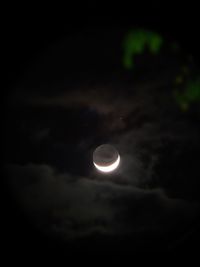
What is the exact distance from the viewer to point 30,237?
108 inches

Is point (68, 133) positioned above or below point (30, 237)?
above

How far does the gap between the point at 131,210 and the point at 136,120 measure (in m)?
2.77

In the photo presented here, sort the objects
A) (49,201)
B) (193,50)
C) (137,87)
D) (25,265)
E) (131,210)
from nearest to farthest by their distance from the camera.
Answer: (193,50) → (25,265) → (49,201) → (131,210) → (137,87)

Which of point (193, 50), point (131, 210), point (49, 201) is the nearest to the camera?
point (193, 50)

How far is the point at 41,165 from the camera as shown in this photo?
6.75 meters

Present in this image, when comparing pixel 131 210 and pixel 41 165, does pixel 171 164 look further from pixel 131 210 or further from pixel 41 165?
pixel 41 165

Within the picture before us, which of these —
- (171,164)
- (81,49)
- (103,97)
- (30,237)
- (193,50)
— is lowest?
(30,237)

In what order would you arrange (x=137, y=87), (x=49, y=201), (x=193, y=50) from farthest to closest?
(x=137, y=87) → (x=49, y=201) → (x=193, y=50)

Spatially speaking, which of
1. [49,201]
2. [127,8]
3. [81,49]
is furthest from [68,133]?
[127,8]

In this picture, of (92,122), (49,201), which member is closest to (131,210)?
(49,201)

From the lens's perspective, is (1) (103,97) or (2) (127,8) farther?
(1) (103,97)

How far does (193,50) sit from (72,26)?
4.41 ft

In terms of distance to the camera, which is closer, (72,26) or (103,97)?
(72,26)

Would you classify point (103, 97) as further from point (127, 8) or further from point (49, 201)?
point (127, 8)
